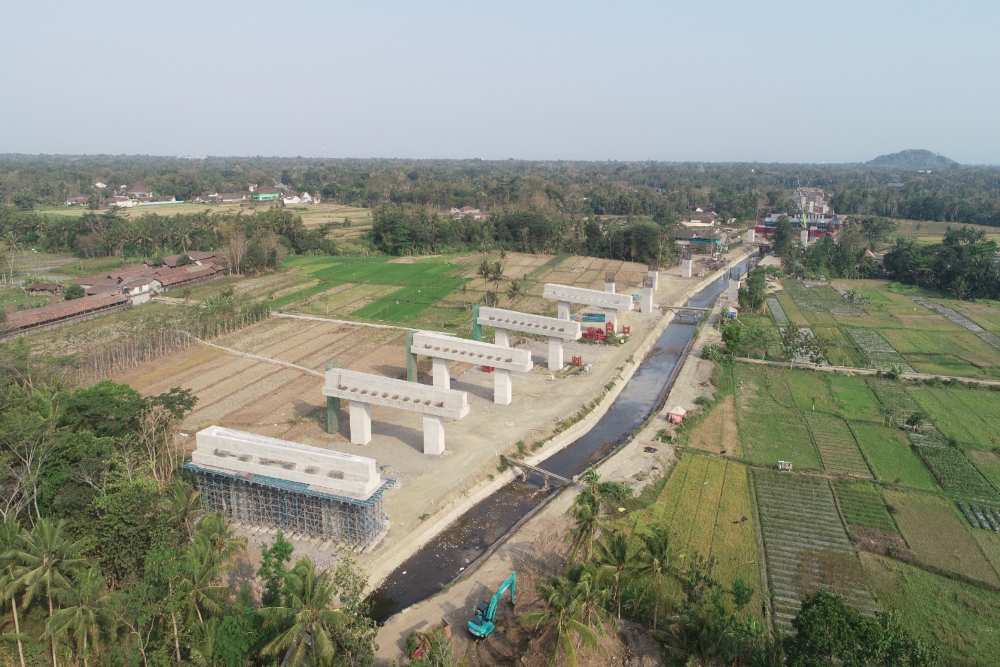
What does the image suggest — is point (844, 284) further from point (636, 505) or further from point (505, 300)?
point (636, 505)

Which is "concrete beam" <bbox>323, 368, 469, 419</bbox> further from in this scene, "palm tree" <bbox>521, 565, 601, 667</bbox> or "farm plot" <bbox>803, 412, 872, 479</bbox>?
"farm plot" <bbox>803, 412, 872, 479</bbox>

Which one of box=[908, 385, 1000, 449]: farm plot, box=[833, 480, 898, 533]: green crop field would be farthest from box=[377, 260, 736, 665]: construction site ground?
box=[908, 385, 1000, 449]: farm plot

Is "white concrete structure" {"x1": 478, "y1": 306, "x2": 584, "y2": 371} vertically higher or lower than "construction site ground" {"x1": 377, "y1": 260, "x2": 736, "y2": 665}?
higher

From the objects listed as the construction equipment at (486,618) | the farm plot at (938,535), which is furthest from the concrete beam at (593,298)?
the construction equipment at (486,618)

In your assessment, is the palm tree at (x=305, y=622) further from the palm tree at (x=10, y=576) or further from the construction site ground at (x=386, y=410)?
the palm tree at (x=10, y=576)

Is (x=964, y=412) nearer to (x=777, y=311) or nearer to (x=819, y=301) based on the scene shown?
(x=777, y=311)

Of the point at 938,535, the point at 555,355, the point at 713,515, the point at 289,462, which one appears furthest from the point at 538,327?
the point at 938,535
